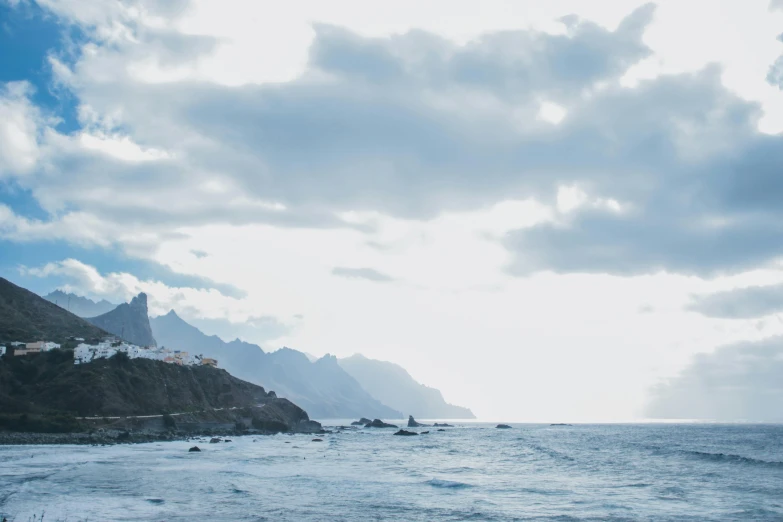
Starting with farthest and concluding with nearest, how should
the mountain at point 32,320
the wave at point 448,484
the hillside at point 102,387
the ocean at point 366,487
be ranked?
the mountain at point 32,320 < the hillside at point 102,387 < the wave at point 448,484 < the ocean at point 366,487

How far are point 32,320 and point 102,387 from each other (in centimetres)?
5774

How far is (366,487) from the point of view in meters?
48.5

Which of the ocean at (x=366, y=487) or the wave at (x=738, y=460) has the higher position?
the wave at (x=738, y=460)

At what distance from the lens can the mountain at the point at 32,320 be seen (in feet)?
426

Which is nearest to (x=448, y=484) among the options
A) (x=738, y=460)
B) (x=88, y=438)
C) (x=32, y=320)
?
(x=738, y=460)

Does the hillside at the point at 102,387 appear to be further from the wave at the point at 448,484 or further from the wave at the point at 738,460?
the wave at the point at 738,460

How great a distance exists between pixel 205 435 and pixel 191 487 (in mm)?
73103

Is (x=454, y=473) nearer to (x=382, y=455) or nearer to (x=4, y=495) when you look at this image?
(x=382, y=455)

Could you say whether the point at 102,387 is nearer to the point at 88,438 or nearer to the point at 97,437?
the point at 97,437

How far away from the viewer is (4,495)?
3731cm

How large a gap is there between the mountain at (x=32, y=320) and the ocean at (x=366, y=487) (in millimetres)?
73964

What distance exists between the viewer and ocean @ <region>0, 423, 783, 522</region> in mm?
36375

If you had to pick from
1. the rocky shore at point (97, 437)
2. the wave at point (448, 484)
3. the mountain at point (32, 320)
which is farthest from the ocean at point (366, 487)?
the mountain at point (32, 320)

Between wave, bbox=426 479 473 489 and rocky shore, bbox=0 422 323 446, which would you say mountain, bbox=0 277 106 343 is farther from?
wave, bbox=426 479 473 489
